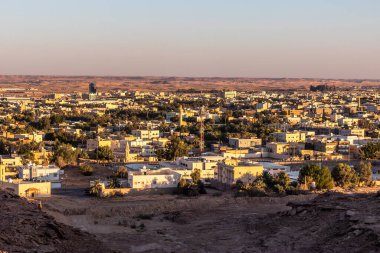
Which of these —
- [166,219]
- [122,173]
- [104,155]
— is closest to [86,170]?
[122,173]

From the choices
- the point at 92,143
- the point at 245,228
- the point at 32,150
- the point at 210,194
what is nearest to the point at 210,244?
the point at 245,228

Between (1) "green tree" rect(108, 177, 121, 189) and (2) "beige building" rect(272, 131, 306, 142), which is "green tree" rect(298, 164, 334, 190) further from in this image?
(2) "beige building" rect(272, 131, 306, 142)

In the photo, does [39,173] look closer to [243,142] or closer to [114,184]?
[114,184]

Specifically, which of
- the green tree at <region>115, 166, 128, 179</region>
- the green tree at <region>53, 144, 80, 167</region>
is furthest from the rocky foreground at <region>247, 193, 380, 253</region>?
the green tree at <region>53, 144, 80, 167</region>

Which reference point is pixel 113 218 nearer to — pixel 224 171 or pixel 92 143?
pixel 224 171

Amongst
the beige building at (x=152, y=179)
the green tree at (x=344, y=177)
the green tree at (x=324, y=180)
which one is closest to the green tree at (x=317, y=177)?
the green tree at (x=324, y=180)
